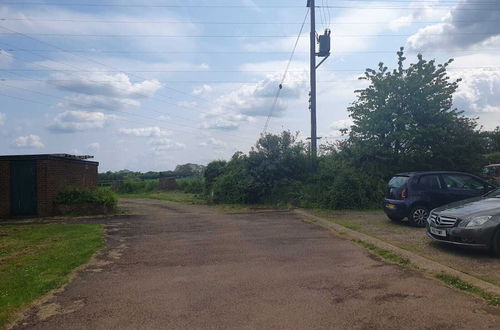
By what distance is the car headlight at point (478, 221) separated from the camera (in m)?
7.38

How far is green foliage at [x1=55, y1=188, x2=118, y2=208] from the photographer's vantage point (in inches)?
651

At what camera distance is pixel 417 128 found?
17453mm

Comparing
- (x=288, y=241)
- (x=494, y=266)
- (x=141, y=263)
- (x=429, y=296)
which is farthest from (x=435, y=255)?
(x=141, y=263)

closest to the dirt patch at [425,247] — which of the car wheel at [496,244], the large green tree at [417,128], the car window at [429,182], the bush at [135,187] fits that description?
the car wheel at [496,244]

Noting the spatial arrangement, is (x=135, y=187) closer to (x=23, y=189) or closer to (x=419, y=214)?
(x=23, y=189)

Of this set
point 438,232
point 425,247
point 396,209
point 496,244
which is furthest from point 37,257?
point 396,209

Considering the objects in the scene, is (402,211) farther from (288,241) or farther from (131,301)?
(131,301)

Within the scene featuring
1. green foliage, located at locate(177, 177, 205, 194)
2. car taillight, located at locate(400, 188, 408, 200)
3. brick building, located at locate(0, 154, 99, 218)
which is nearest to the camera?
car taillight, located at locate(400, 188, 408, 200)

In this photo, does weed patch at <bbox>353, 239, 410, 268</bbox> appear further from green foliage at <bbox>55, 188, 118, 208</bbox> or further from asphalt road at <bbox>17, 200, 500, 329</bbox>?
green foliage at <bbox>55, 188, 118, 208</bbox>

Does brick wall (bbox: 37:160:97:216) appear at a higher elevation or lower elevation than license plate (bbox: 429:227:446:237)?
higher

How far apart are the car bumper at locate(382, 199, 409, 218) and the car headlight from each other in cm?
372

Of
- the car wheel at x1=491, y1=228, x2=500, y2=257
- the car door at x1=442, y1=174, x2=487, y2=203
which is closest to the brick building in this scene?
the car door at x1=442, y1=174, x2=487, y2=203

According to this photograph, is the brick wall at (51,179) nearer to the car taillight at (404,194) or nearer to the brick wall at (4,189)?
the brick wall at (4,189)

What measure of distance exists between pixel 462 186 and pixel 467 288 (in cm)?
699
